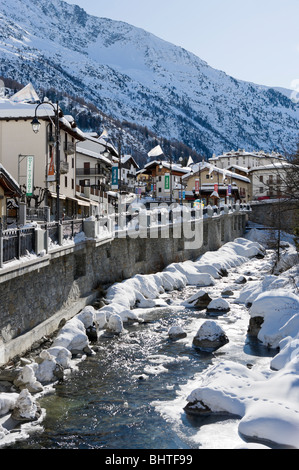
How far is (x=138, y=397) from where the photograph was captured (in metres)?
13.8

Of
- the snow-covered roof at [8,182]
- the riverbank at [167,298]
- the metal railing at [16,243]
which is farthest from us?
the snow-covered roof at [8,182]

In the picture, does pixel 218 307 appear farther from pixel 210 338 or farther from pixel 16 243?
pixel 16 243

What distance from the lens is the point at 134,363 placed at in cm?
1661

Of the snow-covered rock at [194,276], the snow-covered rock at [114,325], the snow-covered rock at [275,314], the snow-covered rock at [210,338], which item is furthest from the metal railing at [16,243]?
the snow-covered rock at [194,276]

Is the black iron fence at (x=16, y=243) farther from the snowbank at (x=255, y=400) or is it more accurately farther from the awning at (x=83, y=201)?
the awning at (x=83, y=201)

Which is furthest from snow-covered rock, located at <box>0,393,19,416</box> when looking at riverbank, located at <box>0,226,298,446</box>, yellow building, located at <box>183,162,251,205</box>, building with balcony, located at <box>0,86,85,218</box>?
yellow building, located at <box>183,162,251,205</box>

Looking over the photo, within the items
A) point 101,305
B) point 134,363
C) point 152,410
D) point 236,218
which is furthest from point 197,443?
point 236,218

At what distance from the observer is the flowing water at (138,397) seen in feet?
36.7

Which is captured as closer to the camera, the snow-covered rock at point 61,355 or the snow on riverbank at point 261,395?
the snow on riverbank at point 261,395

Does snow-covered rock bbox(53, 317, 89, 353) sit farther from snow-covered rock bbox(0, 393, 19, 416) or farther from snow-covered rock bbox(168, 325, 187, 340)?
snow-covered rock bbox(0, 393, 19, 416)

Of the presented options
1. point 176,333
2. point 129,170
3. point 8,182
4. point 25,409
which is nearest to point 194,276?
point 176,333

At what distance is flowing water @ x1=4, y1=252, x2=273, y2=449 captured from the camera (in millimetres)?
11195

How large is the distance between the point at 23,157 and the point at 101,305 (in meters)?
18.5

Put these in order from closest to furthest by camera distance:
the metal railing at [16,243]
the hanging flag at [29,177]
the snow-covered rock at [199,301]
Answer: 1. the metal railing at [16,243]
2. the snow-covered rock at [199,301]
3. the hanging flag at [29,177]
